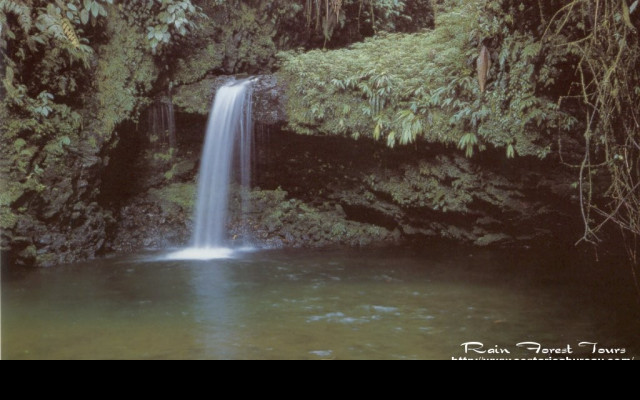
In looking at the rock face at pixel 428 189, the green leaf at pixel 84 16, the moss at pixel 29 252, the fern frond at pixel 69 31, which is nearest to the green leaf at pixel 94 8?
the green leaf at pixel 84 16

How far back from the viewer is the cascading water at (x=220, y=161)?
31.8ft

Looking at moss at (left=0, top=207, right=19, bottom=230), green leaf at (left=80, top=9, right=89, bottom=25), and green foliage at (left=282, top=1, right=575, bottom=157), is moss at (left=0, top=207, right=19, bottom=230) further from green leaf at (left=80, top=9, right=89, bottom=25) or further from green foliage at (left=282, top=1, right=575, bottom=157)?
green foliage at (left=282, top=1, right=575, bottom=157)

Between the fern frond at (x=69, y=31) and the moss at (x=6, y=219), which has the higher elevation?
the fern frond at (x=69, y=31)

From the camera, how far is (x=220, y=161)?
9867 millimetres

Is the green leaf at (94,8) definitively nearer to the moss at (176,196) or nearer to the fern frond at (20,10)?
the fern frond at (20,10)

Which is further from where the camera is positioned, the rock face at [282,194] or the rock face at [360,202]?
the rock face at [360,202]

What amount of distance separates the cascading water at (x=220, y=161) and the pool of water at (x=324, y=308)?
1.19 m

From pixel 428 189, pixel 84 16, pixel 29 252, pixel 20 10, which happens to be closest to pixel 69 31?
pixel 84 16

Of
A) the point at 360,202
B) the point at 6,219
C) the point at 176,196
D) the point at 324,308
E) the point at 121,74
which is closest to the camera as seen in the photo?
the point at 324,308

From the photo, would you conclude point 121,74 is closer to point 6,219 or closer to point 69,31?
point 69,31

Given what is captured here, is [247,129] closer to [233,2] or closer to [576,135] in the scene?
[233,2]

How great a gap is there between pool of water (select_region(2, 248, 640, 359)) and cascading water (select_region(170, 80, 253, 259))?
1190mm

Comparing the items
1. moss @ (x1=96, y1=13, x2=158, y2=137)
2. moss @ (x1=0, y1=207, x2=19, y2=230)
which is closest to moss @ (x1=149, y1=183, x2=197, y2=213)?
moss @ (x1=96, y1=13, x2=158, y2=137)

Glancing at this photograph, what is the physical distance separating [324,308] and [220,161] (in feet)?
13.9
